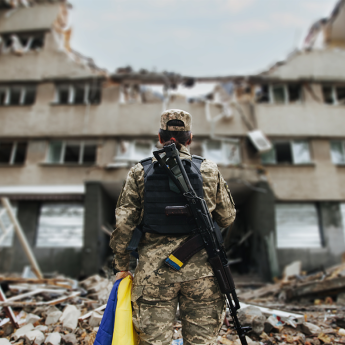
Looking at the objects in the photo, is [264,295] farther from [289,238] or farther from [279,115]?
[279,115]

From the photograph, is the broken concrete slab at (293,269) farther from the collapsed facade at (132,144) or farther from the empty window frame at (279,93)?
the empty window frame at (279,93)

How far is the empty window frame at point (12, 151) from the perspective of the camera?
35.4 ft

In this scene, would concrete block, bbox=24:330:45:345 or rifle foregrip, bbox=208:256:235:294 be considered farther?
concrete block, bbox=24:330:45:345

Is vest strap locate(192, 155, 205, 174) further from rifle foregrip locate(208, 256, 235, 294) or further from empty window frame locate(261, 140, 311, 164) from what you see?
empty window frame locate(261, 140, 311, 164)

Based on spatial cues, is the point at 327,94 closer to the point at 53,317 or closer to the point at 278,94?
the point at 278,94

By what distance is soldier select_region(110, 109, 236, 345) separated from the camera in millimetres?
1793

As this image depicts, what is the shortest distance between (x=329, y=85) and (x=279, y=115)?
2.99m

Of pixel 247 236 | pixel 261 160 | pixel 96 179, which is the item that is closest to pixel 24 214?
pixel 96 179

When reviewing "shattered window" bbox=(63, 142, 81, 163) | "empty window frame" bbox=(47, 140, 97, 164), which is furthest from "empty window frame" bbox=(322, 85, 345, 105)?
"shattered window" bbox=(63, 142, 81, 163)

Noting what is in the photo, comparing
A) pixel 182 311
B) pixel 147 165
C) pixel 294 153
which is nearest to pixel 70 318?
pixel 182 311

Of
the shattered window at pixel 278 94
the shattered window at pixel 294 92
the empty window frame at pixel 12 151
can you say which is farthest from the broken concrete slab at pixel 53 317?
the shattered window at pixel 294 92

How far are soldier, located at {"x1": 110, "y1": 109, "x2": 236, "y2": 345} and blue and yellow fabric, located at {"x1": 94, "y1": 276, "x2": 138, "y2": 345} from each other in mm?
61

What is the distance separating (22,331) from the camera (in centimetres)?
309

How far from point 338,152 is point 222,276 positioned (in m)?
11.1
